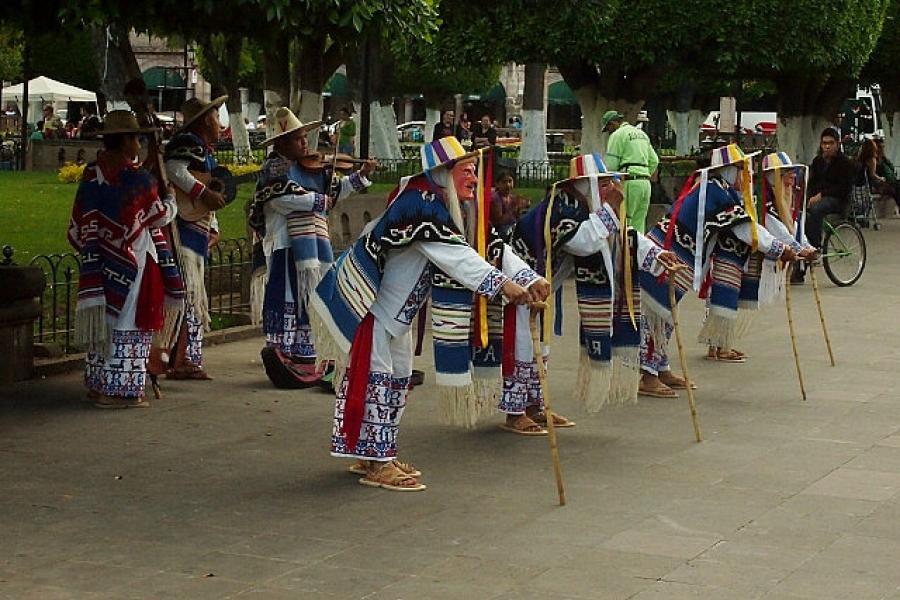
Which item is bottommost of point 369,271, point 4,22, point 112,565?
point 112,565

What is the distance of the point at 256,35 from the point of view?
10312mm

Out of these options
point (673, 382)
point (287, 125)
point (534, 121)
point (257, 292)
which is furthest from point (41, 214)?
point (534, 121)

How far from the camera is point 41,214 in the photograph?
21547 mm

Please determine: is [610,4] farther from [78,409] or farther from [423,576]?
[423,576]

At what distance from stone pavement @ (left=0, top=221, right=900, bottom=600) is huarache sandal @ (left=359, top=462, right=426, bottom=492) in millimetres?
77

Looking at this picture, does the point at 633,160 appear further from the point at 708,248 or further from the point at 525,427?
the point at 525,427

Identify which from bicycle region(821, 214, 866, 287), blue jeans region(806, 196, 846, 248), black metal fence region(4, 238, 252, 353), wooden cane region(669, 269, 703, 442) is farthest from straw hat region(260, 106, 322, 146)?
bicycle region(821, 214, 866, 287)

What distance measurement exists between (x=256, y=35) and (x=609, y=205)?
8.35ft

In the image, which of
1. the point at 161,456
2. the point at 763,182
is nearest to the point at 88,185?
the point at 161,456

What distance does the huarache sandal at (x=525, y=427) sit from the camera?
953 cm

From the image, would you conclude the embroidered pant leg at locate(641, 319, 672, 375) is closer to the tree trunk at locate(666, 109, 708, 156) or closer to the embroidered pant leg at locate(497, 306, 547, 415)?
the embroidered pant leg at locate(497, 306, 547, 415)

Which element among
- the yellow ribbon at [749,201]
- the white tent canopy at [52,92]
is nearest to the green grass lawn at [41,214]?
the yellow ribbon at [749,201]

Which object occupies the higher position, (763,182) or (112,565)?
(763,182)

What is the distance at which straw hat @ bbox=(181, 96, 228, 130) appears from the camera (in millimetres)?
10695
